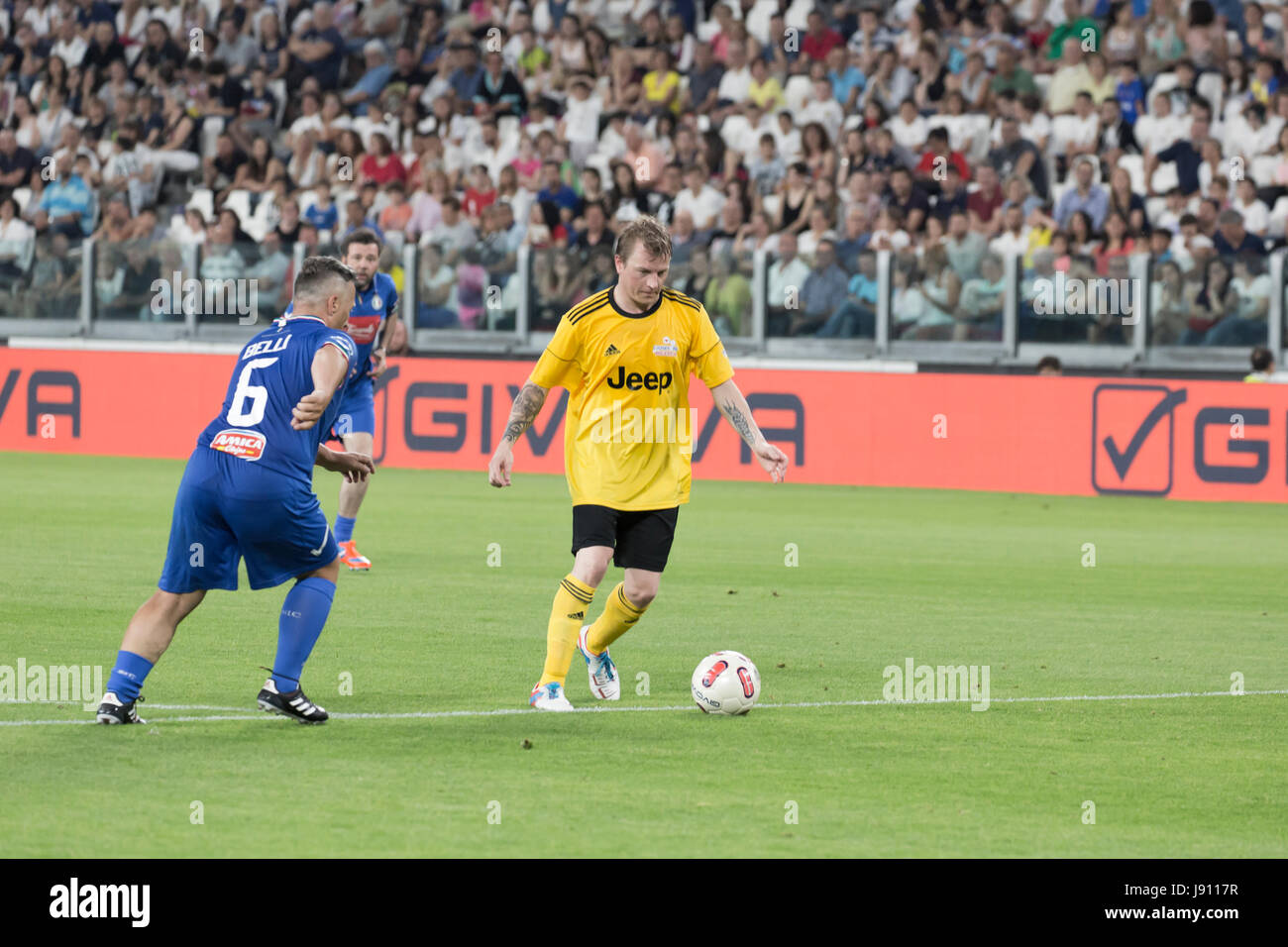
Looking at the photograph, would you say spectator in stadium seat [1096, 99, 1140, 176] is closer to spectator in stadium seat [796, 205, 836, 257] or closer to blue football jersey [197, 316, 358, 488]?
spectator in stadium seat [796, 205, 836, 257]

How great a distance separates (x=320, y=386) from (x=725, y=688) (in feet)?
7.10

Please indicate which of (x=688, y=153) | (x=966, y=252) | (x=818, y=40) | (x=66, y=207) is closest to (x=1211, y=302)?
(x=966, y=252)

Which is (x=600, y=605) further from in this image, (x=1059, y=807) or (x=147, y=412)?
(x=147, y=412)

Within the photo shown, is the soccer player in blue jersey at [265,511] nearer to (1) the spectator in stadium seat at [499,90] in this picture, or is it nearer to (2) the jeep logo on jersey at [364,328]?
(2) the jeep logo on jersey at [364,328]

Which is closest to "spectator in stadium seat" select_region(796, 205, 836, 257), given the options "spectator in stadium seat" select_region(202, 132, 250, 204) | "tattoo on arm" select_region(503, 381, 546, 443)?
"spectator in stadium seat" select_region(202, 132, 250, 204)

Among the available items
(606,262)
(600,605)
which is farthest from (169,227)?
(600,605)

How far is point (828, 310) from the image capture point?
74.0ft

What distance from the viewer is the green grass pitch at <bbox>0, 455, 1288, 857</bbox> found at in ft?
21.3

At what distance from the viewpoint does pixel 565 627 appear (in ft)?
28.8

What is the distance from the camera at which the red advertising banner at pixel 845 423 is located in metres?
20.1

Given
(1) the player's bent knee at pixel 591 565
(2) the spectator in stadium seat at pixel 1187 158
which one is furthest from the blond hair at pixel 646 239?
(2) the spectator in stadium seat at pixel 1187 158
